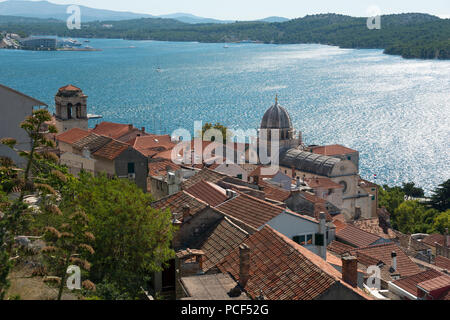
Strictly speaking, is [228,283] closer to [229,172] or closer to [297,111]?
[229,172]

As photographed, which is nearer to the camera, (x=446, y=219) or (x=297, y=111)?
(x=446, y=219)

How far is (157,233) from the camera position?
16547 millimetres

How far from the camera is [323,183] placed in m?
51.2

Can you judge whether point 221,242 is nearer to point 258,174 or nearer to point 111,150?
point 111,150

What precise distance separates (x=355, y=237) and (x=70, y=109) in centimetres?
3541

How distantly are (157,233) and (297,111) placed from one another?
392 feet

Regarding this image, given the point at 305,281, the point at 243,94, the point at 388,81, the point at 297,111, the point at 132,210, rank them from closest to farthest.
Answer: the point at 305,281 → the point at 132,210 → the point at 297,111 → the point at 243,94 → the point at 388,81

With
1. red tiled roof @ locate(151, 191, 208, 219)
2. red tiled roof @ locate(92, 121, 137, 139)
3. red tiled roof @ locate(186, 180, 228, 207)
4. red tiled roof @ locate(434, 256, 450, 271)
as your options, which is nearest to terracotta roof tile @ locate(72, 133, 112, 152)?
red tiled roof @ locate(186, 180, 228, 207)

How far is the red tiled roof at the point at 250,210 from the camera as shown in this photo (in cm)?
2136

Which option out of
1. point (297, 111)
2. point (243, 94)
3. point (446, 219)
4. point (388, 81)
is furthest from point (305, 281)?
point (388, 81)

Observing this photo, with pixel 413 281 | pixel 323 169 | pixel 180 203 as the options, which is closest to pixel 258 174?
pixel 323 169

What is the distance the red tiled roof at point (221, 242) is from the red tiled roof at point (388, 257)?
32.9 ft

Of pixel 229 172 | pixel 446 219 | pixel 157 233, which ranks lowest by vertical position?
pixel 446 219

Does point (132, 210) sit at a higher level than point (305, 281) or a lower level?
higher
